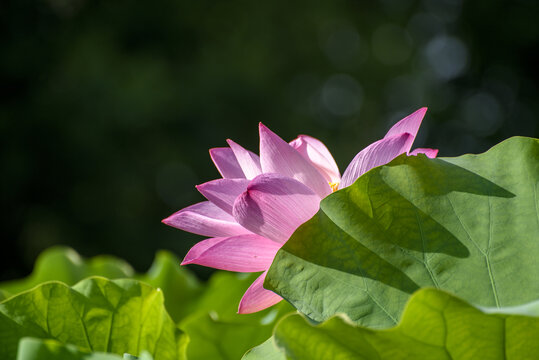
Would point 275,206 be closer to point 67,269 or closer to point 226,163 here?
point 226,163

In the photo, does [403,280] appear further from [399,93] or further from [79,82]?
[399,93]

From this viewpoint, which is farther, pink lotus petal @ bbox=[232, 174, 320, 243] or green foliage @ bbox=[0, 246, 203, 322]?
green foliage @ bbox=[0, 246, 203, 322]

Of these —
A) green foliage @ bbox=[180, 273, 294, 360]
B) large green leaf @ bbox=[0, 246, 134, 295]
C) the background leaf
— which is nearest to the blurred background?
large green leaf @ bbox=[0, 246, 134, 295]

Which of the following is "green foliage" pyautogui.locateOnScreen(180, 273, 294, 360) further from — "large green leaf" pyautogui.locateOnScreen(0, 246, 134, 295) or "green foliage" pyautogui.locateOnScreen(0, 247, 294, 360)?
"large green leaf" pyautogui.locateOnScreen(0, 246, 134, 295)

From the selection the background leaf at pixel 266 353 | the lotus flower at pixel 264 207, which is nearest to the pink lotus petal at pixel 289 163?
the lotus flower at pixel 264 207

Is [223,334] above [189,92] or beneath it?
above

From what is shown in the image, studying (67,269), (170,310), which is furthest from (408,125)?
(67,269)

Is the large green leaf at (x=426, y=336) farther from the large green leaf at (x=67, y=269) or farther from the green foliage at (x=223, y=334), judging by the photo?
Result: the large green leaf at (x=67, y=269)
